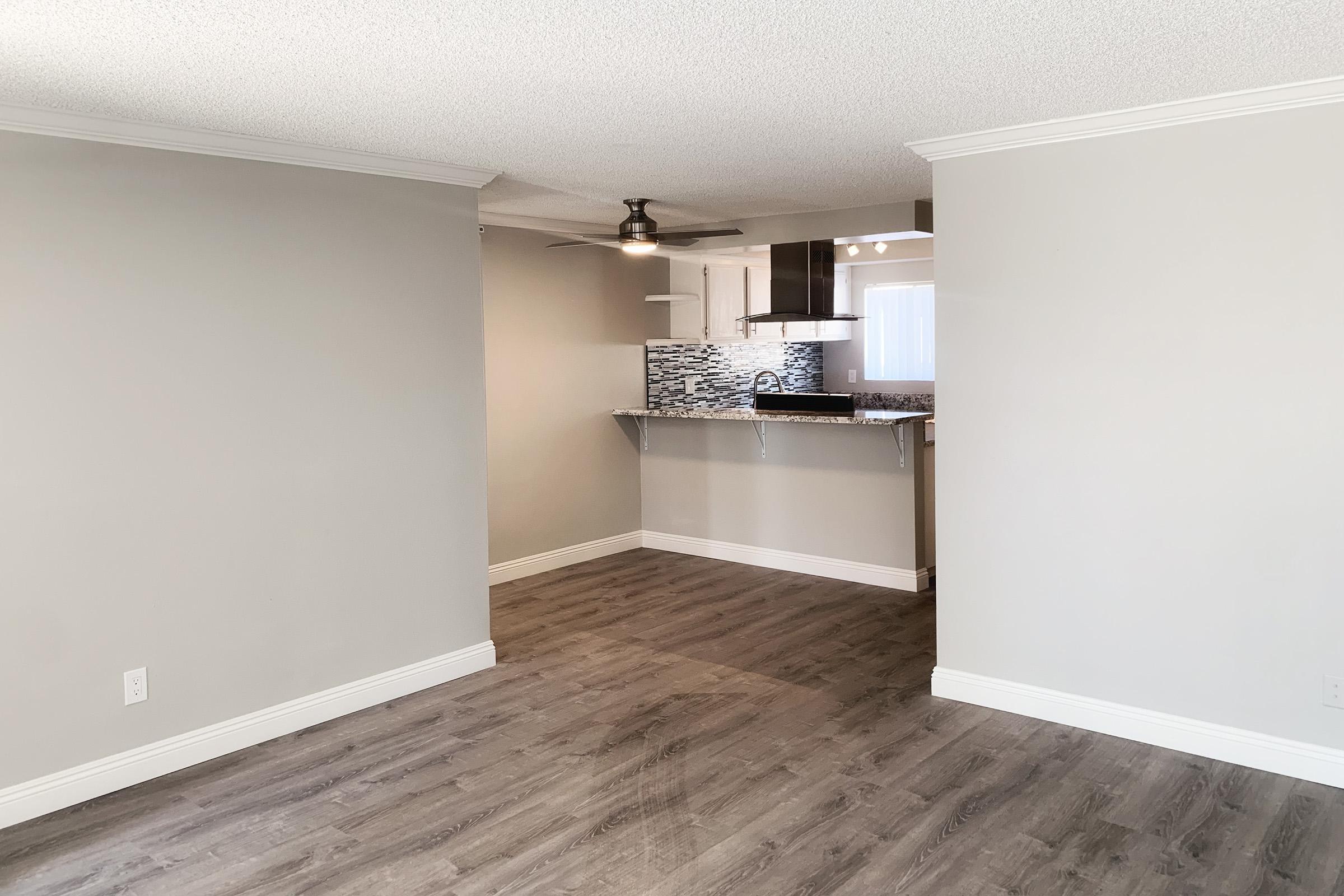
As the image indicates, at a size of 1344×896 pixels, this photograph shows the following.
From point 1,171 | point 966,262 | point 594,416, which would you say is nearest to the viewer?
point 1,171

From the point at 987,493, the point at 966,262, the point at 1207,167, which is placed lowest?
the point at 987,493

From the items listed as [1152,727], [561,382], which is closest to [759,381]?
[561,382]

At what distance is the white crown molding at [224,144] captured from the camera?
122 inches

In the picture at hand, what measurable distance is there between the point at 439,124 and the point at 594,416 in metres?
3.50

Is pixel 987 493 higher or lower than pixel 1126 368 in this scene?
lower

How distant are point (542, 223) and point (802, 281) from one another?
1684mm

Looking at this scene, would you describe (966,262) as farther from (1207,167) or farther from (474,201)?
(474,201)

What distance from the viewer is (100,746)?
11.0ft

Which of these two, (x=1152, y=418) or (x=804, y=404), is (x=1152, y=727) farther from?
(x=804, y=404)

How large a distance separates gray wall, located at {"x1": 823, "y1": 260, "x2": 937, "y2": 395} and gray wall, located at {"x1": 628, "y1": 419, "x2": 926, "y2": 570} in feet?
7.88

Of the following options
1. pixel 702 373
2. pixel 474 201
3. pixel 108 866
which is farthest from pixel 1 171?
pixel 702 373

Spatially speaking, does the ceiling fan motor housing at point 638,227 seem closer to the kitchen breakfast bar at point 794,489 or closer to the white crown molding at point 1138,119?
the kitchen breakfast bar at point 794,489

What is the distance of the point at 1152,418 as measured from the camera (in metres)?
3.49

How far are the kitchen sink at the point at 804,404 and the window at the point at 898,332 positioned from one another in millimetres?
2159
